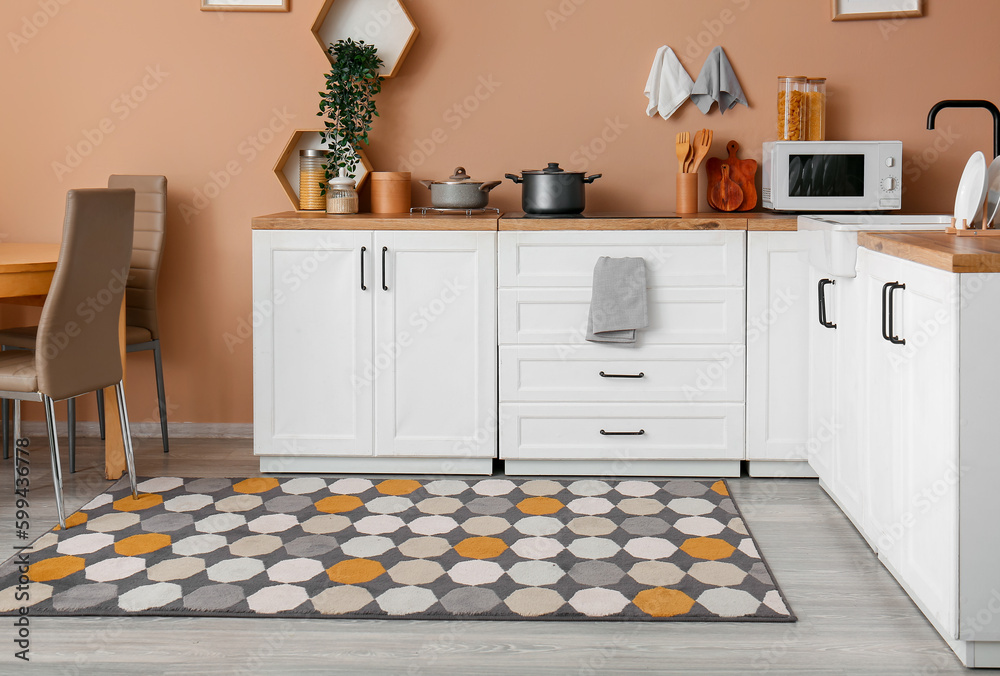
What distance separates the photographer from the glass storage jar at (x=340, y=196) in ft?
10.9

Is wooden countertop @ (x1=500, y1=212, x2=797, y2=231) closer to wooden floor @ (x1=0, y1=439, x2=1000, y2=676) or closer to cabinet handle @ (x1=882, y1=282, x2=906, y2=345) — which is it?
cabinet handle @ (x1=882, y1=282, x2=906, y2=345)

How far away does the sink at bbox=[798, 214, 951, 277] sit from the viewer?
2.55 metres

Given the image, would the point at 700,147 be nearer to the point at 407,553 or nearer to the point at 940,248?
the point at 940,248

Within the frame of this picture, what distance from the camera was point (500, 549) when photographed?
2477mm

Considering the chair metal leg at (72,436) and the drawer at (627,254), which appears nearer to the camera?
the drawer at (627,254)

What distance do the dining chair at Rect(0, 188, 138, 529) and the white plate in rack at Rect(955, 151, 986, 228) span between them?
2.35 m

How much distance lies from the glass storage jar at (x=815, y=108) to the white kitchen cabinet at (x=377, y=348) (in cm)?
130

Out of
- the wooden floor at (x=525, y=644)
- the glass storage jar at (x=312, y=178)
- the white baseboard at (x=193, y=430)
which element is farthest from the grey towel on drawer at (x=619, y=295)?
the white baseboard at (x=193, y=430)

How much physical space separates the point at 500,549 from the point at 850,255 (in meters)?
1.27

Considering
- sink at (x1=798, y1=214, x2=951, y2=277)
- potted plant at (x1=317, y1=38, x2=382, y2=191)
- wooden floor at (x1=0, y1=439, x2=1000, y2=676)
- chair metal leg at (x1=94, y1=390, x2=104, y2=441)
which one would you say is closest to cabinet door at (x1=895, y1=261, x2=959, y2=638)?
wooden floor at (x1=0, y1=439, x2=1000, y2=676)

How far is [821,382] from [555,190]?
3.59 ft

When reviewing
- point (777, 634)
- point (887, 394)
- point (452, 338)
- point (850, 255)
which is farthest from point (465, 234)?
point (777, 634)

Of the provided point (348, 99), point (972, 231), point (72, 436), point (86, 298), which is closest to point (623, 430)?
point (972, 231)

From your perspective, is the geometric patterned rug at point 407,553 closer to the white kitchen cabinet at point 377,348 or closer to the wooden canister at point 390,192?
the white kitchen cabinet at point 377,348
